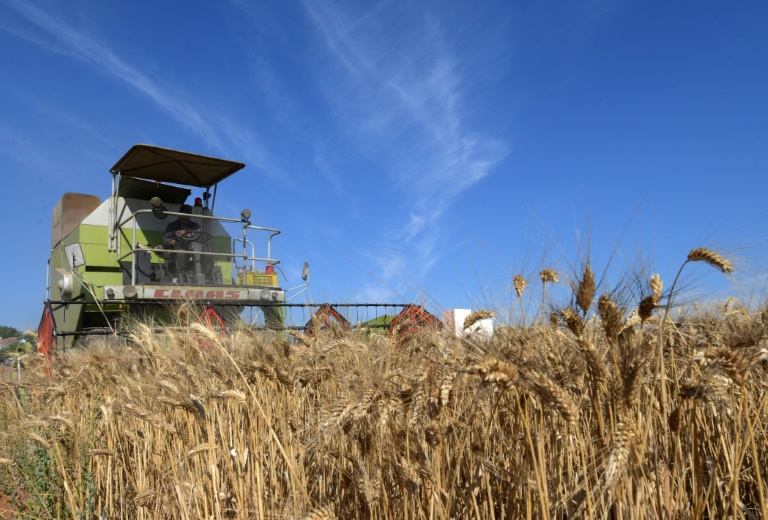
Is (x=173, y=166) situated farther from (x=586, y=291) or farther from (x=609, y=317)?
(x=609, y=317)

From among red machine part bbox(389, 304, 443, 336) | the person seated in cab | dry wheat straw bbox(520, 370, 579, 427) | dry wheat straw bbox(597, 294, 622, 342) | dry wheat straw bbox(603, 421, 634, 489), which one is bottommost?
dry wheat straw bbox(603, 421, 634, 489)

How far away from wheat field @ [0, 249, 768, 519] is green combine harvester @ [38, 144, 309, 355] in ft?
16.7

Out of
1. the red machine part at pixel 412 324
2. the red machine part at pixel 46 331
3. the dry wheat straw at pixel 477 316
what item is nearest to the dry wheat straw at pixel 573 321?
the dry wheat straw at pixel 477 316

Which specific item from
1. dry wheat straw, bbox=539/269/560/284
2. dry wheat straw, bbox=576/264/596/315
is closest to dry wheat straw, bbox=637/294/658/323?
dry wheat straw, bbox=576/264/596/315

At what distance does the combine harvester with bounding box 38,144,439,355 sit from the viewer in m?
8.50

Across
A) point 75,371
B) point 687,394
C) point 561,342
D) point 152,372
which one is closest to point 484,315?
point 561,342

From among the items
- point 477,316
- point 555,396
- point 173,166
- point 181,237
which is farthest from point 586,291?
point 173,166

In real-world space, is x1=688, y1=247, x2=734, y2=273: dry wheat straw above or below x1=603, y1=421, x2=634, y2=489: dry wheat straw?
above

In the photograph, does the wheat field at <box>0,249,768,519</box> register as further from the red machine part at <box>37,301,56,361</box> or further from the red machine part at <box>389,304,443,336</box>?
the red machine part at <box>37,301,56,361</box>

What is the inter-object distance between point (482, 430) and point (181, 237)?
7882 mm

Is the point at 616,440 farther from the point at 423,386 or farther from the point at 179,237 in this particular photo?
the point at 179,237

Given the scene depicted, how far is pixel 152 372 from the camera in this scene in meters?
4.12

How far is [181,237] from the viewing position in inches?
359

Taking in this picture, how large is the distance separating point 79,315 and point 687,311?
8088 millimetres
